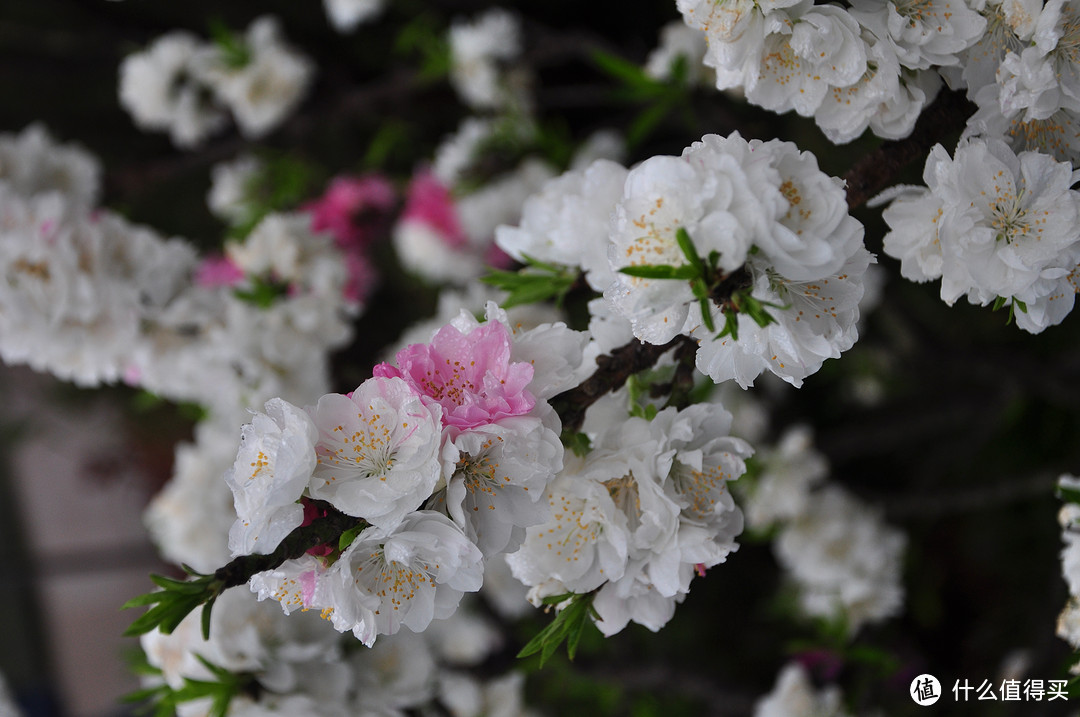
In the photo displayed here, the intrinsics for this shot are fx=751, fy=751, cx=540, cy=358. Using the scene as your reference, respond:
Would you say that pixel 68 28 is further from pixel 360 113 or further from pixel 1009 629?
pixel 1009 629

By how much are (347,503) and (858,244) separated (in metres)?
0.48

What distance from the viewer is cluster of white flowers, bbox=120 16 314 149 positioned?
1.92m

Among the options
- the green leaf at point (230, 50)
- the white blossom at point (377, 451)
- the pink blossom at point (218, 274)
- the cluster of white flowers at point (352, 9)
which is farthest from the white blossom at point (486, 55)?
the white blossom at point (377, 451)

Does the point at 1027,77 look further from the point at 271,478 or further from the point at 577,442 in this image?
the point at 271,478

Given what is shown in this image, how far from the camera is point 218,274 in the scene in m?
1.57

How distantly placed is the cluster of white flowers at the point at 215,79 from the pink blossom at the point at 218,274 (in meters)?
0.60

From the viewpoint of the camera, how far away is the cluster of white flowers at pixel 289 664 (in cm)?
104

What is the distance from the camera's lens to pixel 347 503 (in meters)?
0.62

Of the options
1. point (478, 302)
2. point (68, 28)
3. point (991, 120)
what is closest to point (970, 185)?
point (991, 120)

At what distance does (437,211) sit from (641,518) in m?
1.47

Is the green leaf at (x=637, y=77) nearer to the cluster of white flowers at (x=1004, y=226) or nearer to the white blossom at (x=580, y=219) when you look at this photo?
the white blossom at (x=580, y=219)

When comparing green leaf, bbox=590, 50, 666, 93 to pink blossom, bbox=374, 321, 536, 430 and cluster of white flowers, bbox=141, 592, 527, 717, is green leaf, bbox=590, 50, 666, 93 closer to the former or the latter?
pink blossom, bbox=374, 321, 536, 430

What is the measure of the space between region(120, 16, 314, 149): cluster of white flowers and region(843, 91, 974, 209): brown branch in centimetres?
161

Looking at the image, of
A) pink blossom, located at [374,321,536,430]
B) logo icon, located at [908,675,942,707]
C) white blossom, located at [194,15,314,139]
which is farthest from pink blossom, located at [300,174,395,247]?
logo icon, located at [908,675,942,707]
